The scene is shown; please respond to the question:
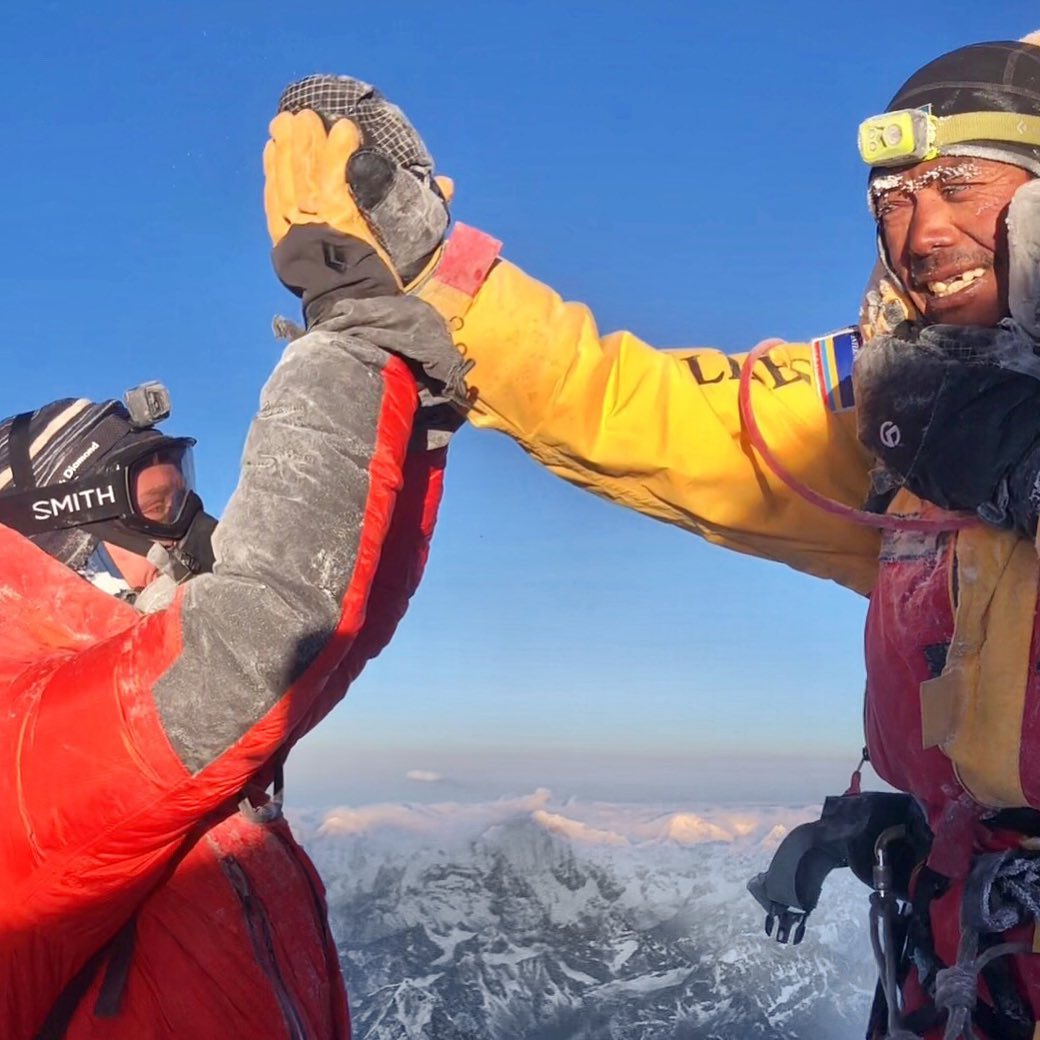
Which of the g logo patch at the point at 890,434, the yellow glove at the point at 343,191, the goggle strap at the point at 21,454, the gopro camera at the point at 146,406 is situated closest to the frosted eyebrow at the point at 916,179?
the g logo patch at the point at 890,434

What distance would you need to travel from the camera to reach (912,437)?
2.45m

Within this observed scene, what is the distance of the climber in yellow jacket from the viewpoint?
2320 millimetres

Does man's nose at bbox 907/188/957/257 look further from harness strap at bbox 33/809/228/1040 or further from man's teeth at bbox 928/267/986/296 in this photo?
harness strap at bbox 33/809/228/1040

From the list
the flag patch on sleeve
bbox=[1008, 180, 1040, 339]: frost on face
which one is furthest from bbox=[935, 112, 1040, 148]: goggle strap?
the flag patch on sleeve

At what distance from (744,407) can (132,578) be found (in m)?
1.72

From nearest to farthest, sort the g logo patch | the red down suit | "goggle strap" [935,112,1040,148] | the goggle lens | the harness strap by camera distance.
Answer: the red down suit < the harness strap < the g logo patch < "goggle strap" [935,112,1040,148] < the goggle lens

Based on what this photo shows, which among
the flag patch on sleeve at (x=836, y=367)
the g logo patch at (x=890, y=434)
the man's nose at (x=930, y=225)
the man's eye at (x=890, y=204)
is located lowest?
the g logo patch at (x=890, y=434)

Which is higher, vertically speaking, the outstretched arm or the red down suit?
the outstretched arm

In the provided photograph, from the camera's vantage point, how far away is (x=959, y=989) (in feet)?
7.92

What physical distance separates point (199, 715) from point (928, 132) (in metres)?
2.24

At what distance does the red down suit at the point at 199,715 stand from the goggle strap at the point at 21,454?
0.32 m

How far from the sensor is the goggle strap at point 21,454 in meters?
2.63

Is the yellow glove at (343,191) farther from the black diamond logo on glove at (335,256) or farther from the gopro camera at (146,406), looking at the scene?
the gopro camera at (146,406)

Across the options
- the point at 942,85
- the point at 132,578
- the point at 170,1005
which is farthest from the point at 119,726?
the point at 942,85
